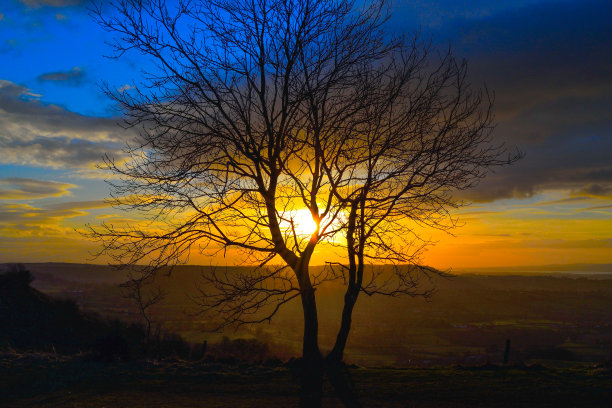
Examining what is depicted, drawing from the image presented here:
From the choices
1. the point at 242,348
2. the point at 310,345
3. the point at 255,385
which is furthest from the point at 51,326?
the point at 255,385

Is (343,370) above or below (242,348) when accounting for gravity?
above

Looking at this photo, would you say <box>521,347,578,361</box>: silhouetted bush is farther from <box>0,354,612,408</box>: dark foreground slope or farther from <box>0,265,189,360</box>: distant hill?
<box>0,265,189,360</box>: distant hill

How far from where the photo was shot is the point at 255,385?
11930 millimetres

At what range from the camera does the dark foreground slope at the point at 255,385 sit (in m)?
10.6

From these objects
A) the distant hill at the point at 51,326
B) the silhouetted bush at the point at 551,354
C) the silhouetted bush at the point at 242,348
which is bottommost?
the silhouetted bush at the point at 551,354

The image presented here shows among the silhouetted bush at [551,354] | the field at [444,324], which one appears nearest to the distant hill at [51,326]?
the field at [444,324]

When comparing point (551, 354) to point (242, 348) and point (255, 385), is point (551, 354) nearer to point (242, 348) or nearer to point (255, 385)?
point (242, 348)

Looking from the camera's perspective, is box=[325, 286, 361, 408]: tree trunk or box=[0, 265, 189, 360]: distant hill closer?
box=[325, 286, 361, 408]: tree trunk

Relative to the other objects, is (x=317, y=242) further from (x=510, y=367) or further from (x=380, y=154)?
(x=510, y=367)

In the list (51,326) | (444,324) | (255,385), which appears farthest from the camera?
(444,324)

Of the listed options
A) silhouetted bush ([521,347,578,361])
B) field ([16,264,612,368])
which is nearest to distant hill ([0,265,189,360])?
field ([16,264,612,368])

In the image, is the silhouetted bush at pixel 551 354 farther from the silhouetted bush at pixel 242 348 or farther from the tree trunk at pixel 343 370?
the tree trunk at pixel 343 370

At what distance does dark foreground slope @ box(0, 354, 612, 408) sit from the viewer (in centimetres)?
1060

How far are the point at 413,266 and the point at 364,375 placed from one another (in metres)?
3.32
